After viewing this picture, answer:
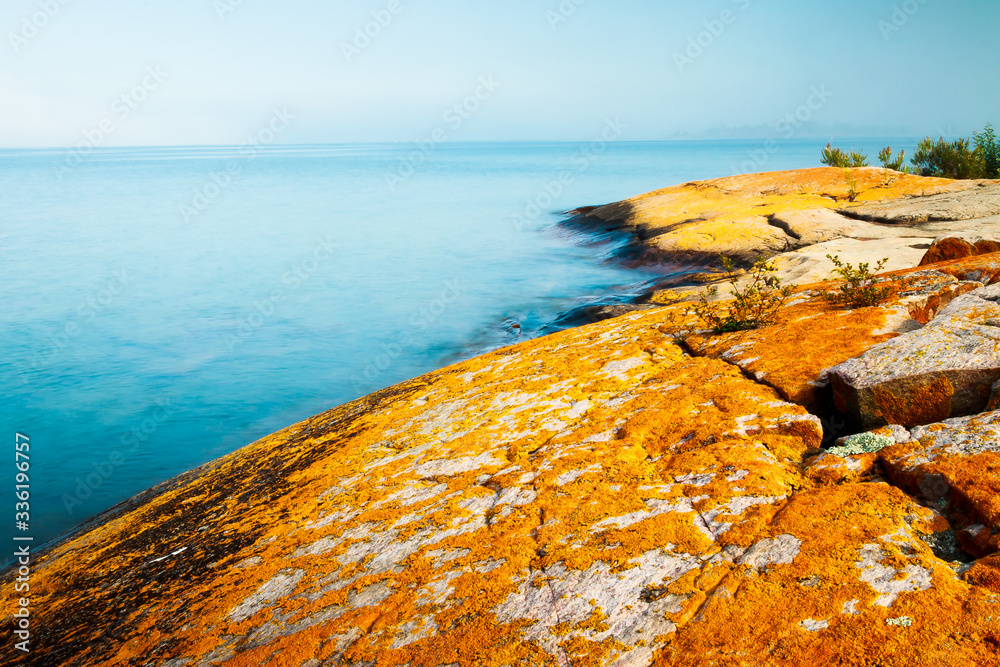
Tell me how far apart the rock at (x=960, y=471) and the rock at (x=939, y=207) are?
12.1 m

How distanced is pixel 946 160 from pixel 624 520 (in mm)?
28617

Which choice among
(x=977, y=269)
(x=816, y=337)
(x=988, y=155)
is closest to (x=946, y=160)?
(x=988, y=155)

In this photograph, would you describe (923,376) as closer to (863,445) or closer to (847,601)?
(863,445)

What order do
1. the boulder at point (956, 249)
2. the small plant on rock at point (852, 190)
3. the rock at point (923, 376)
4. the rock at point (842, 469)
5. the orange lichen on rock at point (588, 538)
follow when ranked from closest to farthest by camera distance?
the orange lichen on rock at point (588, 538) → the rock at point (842, 469) → the rock at point (923, 376) → the boulder at point (956, 249) → the small plant on rock at point (852, 190)

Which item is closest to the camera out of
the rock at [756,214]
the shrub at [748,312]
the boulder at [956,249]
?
the shrub at [748,312]

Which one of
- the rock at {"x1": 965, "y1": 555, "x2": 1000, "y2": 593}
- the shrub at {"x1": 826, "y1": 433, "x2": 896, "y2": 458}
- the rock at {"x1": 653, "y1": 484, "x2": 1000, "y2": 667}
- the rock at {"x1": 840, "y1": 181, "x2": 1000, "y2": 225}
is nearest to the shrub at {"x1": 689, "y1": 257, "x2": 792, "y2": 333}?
the shrub at {"x1": 826, "y1": 433, "x2": 896, "y2": 458}

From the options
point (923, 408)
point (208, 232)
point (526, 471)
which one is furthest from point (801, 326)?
point (208, 232)

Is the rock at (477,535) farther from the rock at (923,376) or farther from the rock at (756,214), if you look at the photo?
the rock at (756,214)

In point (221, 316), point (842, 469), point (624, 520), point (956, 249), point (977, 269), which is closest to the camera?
point (842, 469)

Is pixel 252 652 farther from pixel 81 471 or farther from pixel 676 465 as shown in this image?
pixel 81 471

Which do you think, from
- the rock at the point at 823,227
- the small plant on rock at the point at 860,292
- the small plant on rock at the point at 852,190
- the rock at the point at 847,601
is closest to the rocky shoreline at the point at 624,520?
the rock at the point at 847,601

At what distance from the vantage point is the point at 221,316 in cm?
2075

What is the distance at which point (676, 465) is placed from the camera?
4.29 meters

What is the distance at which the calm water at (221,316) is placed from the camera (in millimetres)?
12570
